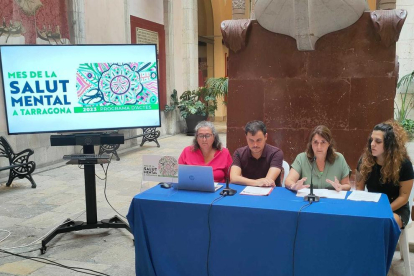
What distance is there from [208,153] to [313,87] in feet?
5.67

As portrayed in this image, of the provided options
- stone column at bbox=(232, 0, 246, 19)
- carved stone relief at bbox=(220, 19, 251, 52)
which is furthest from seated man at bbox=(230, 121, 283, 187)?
stone column at bbox=(232, 0, 246, 19)

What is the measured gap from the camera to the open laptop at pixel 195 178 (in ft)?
9.02

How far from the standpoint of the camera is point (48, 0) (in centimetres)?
702

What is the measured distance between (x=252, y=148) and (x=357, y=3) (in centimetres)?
202

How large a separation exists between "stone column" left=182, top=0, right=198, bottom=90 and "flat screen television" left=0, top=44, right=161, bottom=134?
847 centimetres

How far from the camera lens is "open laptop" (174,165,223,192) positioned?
275 cm

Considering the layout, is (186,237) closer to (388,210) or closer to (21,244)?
(388,210)

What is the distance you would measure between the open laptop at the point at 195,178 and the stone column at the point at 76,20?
220 inches

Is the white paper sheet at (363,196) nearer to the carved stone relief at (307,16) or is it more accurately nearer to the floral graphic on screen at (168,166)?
the floral graphic on screen at (168,166)

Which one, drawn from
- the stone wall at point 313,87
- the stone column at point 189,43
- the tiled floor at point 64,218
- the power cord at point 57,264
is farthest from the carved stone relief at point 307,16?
the stone column at point 189,43

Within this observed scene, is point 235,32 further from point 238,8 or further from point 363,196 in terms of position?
point 363,196

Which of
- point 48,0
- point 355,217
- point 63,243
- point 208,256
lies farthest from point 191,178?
point 48,0

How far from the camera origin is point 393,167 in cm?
283

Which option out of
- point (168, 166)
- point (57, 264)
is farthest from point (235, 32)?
point (57, 264)
